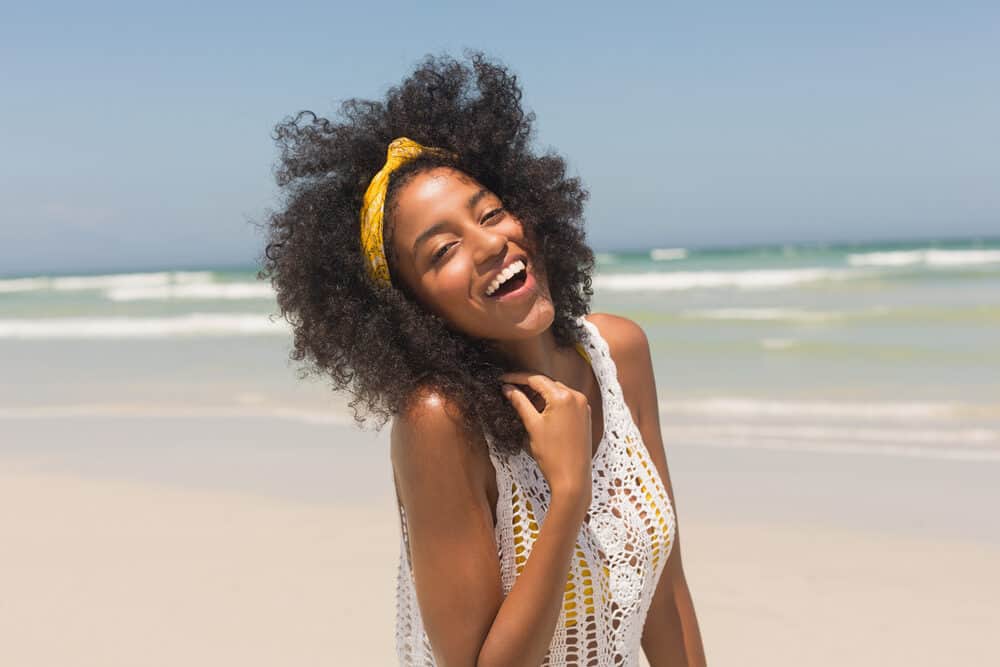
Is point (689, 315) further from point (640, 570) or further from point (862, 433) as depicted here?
point (640, 570)

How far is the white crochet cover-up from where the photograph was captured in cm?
206

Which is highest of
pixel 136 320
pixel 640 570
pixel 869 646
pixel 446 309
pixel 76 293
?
pixel 446 309

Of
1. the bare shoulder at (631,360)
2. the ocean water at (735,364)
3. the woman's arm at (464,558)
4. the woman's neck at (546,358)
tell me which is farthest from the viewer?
the ocean water at (735,364)

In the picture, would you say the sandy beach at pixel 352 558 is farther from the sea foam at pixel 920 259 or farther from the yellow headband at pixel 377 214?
the sea foam at pixel 920 259

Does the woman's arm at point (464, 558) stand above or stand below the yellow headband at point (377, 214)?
below

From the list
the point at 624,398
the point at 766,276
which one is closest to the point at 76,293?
the point at 766,276

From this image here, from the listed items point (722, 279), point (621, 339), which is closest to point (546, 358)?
point (621, 339)

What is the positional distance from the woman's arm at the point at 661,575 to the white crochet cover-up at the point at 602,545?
0.16 m

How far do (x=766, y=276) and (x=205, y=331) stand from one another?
1726 centimetres

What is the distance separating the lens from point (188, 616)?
15.4ft

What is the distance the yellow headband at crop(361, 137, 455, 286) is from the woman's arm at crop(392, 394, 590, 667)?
34 cm

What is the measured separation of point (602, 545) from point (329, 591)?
310 cm

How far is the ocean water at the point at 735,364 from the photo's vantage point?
8023 mm

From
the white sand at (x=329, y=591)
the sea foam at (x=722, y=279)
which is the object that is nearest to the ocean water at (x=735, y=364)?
the sea foam at (x=722, y=279)
